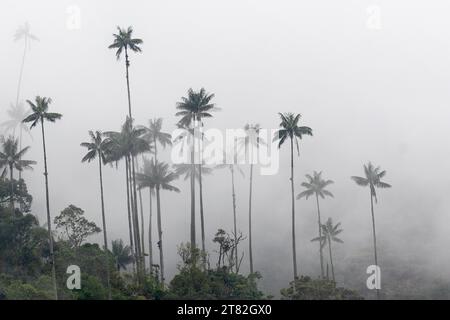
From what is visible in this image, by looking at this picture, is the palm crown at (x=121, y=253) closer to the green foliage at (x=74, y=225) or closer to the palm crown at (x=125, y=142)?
the green foliage at (x=74, y=225)

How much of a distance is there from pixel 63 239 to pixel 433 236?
114 m

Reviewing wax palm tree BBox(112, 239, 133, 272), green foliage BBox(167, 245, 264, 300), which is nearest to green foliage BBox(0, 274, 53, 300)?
green foliage BBox(167, 245, 264, 300)

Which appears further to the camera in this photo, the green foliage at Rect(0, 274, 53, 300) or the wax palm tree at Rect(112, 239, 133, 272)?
the wax palm tree at Rect(112, 239, 133, 272)

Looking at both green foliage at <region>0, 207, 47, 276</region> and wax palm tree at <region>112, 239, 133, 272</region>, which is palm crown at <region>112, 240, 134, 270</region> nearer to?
wax palm tree at <region>112, 239, 133, 272</region>

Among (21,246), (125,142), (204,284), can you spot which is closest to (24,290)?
(21,246)

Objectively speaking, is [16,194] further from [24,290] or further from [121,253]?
[24,290]

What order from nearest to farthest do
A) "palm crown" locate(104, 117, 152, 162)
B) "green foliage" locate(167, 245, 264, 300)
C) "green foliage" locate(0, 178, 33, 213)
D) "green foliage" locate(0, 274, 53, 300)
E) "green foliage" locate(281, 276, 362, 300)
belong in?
"green foliage" locate(0, 274, 53, 300)
"green foliage" locate(167, 245, 264, 300)
"green foliage" locate(281, 276, 362, 300)
"palm crown" locate(104, 117, 152, 162)
"green foliage" locate(0, 178, 33, 213)

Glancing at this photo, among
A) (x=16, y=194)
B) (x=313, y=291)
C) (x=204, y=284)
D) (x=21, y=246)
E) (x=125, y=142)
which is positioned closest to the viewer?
(x=204, y=284)

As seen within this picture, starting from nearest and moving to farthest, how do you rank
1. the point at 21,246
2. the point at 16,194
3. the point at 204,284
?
the point at 204,284 < the point at 21,246 < the point at 16,194

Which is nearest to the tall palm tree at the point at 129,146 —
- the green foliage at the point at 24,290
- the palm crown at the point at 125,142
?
the palm crown at the point at 125,142

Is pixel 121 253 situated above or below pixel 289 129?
below

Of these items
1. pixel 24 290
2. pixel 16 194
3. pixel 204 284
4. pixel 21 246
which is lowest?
pixel 204 284
